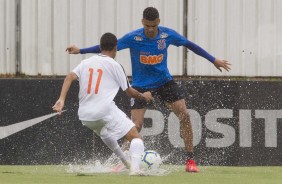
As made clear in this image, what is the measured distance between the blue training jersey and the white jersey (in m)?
1.38

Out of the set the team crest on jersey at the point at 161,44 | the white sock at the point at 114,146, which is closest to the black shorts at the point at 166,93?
the team crest on jersey at the point at 161,44

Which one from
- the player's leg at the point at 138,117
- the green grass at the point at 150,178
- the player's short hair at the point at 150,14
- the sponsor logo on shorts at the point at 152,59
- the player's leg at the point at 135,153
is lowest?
the green grass at the point at 150,178

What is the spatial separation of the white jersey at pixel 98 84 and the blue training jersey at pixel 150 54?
138cm

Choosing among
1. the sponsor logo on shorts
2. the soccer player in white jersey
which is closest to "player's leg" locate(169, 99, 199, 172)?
the sponsor logo on shorts

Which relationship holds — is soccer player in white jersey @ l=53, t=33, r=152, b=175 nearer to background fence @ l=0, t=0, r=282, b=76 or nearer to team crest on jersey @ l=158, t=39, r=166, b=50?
team crest on jersey @ l=158, t=39, r=166, b=50

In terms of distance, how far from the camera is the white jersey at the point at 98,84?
1089 cm

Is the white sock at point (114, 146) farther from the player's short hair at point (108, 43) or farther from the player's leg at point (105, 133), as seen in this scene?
the player's short hair at point (108, 43)

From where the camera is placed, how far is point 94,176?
35.6 feet

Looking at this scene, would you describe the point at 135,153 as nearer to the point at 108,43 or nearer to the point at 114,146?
the point at 114,146

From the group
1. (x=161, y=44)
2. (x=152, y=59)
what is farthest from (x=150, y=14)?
(x=152, y=59)

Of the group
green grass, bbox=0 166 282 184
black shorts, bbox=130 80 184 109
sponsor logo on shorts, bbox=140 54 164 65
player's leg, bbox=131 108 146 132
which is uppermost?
sponsor logo on shorts, bbox=140 54 164 65

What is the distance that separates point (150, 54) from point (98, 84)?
1.57m

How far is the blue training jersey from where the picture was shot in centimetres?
1230

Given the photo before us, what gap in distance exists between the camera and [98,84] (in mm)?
10898
